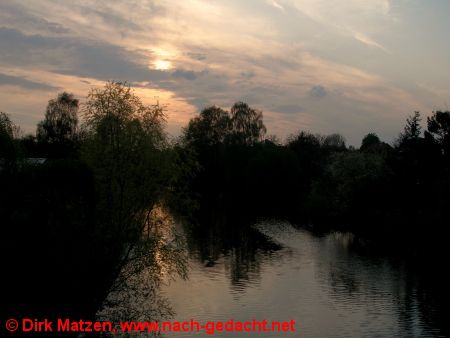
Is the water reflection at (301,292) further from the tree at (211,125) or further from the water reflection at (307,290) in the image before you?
the tree at (211,125)

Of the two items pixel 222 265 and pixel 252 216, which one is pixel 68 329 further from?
pixel 252 216

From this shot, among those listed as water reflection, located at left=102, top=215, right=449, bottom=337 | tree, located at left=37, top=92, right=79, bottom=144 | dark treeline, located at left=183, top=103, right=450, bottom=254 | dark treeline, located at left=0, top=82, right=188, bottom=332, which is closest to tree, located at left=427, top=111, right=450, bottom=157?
dark treeline, located at left=183, top=103, right=450, bottom=254

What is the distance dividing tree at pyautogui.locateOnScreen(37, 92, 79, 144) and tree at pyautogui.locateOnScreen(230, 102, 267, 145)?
134ft

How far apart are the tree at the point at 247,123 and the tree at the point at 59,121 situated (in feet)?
134

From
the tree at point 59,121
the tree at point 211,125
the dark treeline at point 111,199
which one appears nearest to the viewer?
the dark treeline at point 111,199

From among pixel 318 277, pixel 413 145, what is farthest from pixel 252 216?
pixel 318 277

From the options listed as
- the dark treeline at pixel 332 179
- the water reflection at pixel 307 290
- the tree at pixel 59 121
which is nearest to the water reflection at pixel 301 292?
the water reflection at pixel 307 290

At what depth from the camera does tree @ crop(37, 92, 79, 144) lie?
11250 cm

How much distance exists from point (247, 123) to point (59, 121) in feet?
156

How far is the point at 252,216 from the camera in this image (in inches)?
3211

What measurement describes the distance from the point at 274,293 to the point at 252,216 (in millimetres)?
48421

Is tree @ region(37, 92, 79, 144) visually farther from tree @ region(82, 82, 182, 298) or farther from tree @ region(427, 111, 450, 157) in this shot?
tree @ region(82, 82, 182, 298)

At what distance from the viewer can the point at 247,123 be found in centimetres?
13950

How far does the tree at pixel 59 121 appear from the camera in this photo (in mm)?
112500
